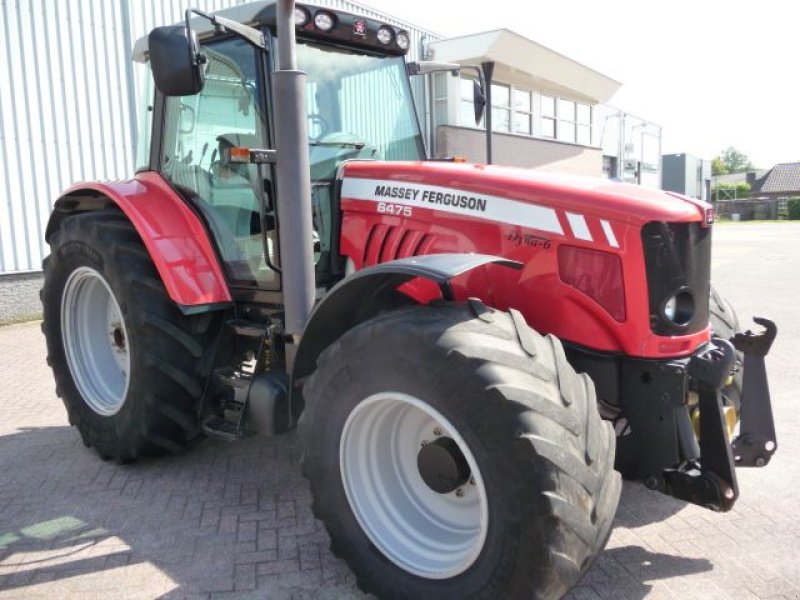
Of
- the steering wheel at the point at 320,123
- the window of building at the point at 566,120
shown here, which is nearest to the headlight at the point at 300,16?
the steering wheel at the point at 320,123

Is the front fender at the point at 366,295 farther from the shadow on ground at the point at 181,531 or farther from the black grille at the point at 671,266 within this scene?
the shadow on ground at the point at 181,531

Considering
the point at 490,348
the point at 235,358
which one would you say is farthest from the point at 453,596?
the point at 235,358

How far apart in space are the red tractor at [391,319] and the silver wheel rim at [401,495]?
0.03ft

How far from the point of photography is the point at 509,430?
2100 millimetres

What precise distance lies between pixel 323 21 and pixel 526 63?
14.4 metres

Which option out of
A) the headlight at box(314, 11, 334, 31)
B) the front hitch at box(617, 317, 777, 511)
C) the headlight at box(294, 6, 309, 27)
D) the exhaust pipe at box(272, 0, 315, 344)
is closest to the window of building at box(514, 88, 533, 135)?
the headlight at box(314, 11, 334, 31)

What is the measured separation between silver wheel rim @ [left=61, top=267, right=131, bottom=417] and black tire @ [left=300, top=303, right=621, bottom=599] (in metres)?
2.29

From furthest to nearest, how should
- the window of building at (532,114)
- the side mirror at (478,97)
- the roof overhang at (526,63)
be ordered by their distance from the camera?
1. the roof overhang at (526,63)
2. the window of building at (532,114)
3. the side mirror at (478,97)

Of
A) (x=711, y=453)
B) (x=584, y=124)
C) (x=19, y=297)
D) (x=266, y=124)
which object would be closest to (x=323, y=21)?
(x=266, y=124)

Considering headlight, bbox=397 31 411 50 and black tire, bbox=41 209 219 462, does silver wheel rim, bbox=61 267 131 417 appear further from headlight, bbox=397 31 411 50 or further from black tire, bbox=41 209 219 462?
headlight, bbox=397 31 411 50

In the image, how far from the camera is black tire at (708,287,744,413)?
3164 millimetres

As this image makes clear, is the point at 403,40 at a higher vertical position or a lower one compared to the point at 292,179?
higher

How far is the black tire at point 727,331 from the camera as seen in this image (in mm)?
3164

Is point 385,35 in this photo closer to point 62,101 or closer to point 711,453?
point 711,453
